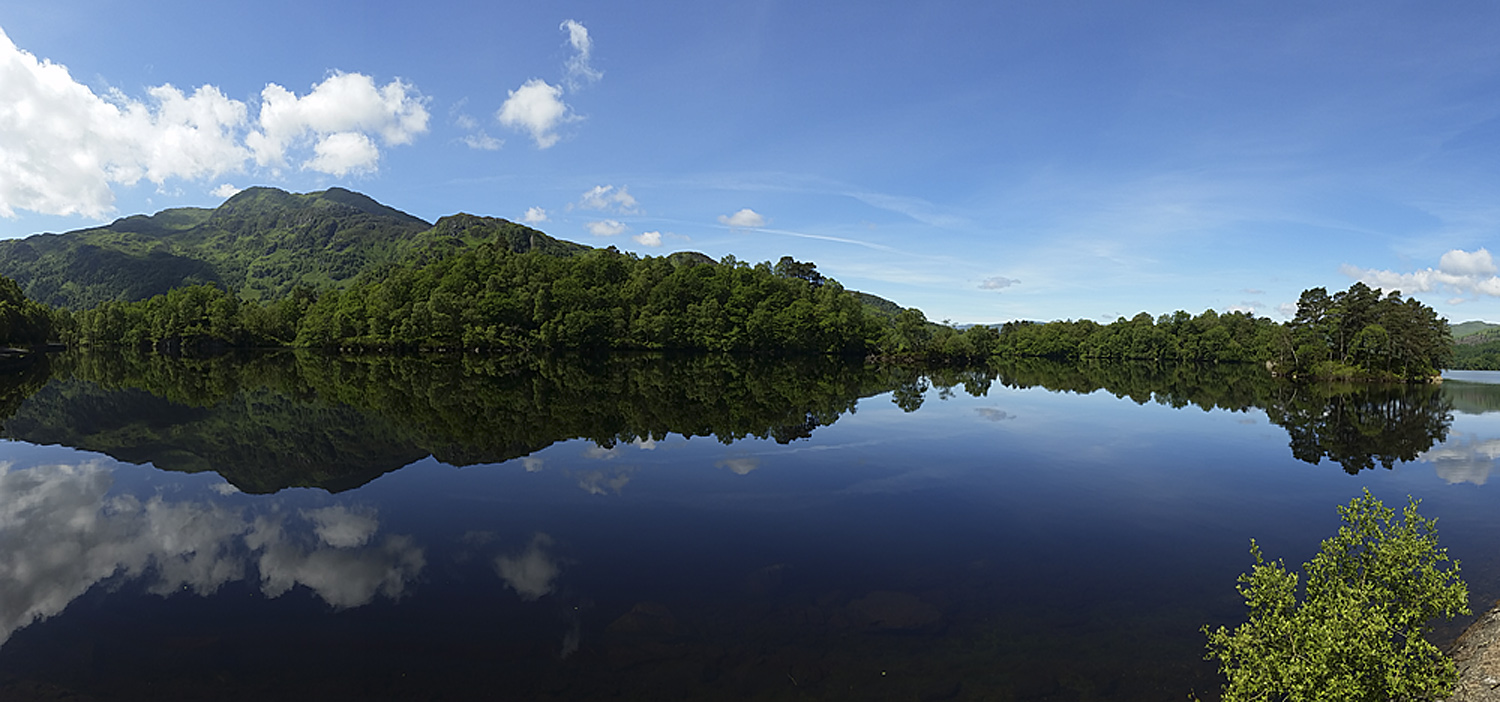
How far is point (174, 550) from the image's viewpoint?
1479 centimetres

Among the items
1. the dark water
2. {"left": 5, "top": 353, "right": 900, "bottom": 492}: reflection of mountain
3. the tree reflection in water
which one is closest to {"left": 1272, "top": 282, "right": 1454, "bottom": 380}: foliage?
the tree reflection in water

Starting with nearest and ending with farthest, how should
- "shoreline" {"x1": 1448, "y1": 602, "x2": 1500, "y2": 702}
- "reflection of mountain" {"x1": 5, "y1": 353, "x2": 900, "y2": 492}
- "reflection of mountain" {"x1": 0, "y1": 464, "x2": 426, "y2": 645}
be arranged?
"shoreline" {"x1": 1448, "y1": 602, "x2": 1500, "y2": 702}
"reflection of mountain" {"x1": 0, "y1": 464, "x2": 426, "y2": 645}
"reflection of mountain" {"x1": 5, "y1": 353, "x2": 900, "y2": 492}

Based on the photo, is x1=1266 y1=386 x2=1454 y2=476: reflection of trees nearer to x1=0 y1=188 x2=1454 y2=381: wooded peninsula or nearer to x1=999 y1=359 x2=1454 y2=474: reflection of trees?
x1=999 y1=359 x2=1454 y2=474: reflection of trees

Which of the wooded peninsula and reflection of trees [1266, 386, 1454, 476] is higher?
the wooded peninsula

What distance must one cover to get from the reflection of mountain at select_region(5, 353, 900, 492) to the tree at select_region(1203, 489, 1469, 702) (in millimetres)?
23356

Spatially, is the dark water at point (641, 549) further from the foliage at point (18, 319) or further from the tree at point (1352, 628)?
the foliage at point (18, 319)

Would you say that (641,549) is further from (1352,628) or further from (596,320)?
(596,320)

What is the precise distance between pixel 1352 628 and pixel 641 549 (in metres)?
12.6

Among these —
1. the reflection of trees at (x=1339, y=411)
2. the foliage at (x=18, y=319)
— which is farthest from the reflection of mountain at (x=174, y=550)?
the foliage at (x=18, y=319)

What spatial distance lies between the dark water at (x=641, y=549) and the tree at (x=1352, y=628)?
2.44 meters

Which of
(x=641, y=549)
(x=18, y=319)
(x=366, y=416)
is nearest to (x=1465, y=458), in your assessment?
(x=641, y=549)

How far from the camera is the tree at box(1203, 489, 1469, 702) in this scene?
7133mm

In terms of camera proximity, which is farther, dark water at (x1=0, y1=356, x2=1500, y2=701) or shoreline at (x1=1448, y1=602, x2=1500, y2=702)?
dark water at (x1=0, y1=356, x2=1500, y2=701)

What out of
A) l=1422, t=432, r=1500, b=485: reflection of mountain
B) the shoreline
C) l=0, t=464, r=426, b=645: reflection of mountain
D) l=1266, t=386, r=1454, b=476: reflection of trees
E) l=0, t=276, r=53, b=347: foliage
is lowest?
l=0, t=464, r=426, b=645: reflection of mountain
